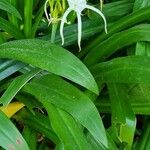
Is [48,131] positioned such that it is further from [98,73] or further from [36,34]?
[36,34]

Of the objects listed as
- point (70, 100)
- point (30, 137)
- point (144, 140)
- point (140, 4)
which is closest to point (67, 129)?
point (70, 100)

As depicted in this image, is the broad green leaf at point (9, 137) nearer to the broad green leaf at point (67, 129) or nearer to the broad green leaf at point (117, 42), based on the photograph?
the broad green leaf at point (67, 129)

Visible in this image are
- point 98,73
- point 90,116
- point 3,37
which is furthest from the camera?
point 3,37

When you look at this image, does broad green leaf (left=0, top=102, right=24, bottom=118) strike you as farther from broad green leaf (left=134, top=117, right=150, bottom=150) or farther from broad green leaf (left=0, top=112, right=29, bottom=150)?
broad green leaf (left=134, top=117, right=150, bottom=150)

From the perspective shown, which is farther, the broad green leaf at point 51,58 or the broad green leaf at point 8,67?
the broad green leaf at point 8,67

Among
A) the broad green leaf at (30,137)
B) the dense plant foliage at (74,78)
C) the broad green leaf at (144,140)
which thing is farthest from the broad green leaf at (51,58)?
the broad green leaf at (144,140)

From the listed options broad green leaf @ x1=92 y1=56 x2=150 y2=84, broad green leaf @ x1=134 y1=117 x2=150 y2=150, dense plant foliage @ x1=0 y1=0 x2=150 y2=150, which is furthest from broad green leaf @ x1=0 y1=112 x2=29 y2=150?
broad green leaf @ x1=134 y1=117 x2=150 y2=150

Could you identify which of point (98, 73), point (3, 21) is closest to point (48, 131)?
point (98, 73)

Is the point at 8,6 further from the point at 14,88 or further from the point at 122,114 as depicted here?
the point at 122,114
